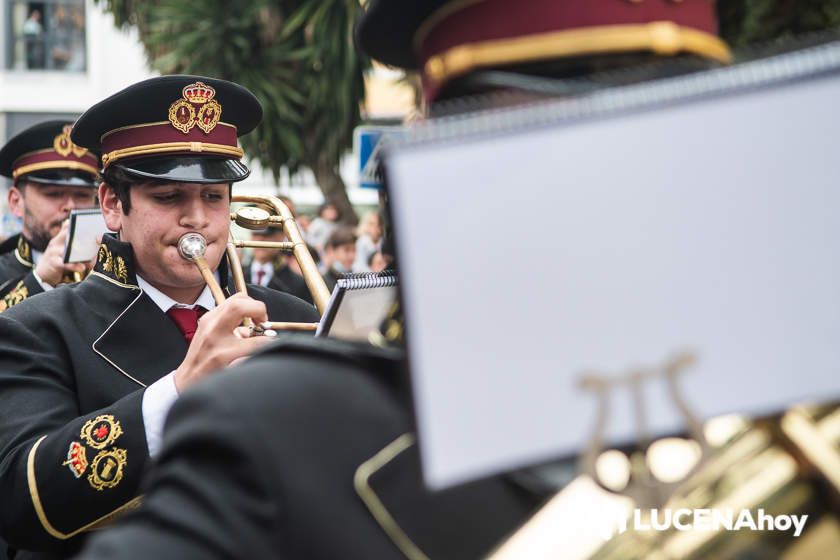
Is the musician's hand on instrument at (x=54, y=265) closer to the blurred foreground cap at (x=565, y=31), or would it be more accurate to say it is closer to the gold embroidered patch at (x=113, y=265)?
the gold embroidered patch at (x=113, y=265)

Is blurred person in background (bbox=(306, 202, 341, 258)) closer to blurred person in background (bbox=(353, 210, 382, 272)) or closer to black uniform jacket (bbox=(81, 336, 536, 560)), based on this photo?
blurred person in background (bbox=(353, 210, 382, 272))

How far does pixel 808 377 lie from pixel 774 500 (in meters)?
0.13

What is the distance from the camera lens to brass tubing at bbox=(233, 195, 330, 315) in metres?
3.10

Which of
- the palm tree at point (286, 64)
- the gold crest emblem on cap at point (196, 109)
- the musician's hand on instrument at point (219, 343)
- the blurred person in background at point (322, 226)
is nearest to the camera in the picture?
the musician's hand on instrument at point (219, 343)

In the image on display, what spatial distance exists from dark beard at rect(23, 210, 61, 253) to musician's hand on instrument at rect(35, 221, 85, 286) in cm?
48

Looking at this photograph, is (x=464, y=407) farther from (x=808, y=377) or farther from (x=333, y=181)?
(x=333, y=181)

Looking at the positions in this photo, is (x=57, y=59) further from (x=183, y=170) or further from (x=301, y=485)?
(x=301, y=485)

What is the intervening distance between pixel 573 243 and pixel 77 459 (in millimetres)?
1866

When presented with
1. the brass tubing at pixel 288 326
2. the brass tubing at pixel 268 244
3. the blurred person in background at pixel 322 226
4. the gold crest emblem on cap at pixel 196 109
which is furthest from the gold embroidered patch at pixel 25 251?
the blurred person in background at pixel 322 226

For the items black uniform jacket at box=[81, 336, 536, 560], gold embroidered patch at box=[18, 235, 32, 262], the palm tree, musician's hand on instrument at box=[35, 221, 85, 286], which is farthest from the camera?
the palm tree

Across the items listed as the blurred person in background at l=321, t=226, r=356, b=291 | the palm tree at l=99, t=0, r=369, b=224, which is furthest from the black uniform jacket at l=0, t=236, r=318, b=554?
the palm tree at l=99, t=0, r=369, b=224

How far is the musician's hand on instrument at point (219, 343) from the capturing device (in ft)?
8.06

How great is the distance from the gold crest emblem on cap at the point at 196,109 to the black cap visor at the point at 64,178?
2187 mm

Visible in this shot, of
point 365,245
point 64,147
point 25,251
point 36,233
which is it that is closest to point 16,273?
point 25,251
